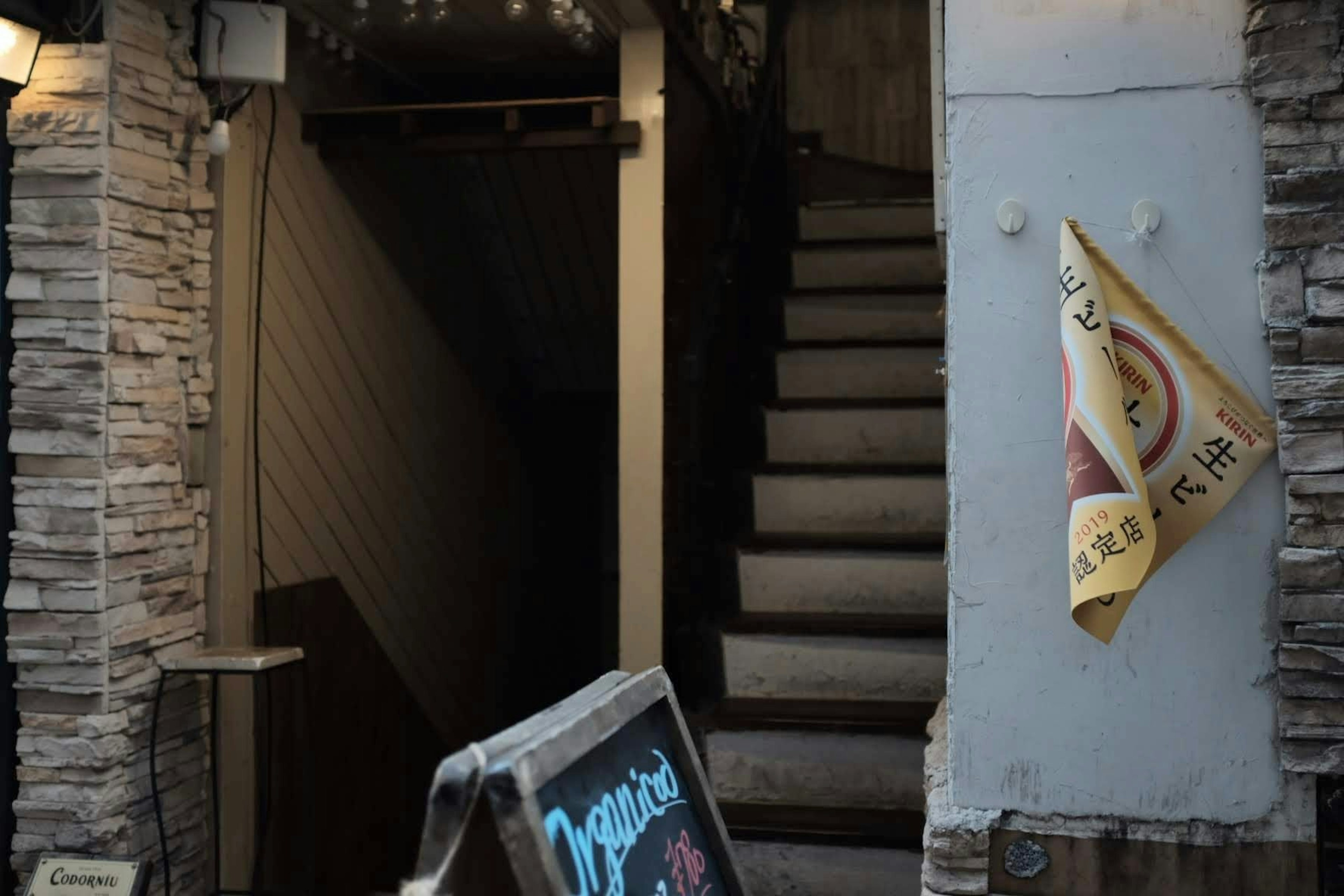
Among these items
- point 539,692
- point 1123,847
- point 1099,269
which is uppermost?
point 1099,269

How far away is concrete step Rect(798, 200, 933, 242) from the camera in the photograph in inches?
221

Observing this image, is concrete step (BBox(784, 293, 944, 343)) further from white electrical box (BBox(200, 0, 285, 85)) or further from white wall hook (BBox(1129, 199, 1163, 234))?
white wall hook (BBox(1129, 199, 1163, 234))

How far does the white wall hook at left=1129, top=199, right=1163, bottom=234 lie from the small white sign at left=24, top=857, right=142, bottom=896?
8.64ft

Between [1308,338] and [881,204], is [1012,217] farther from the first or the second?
[881,204]

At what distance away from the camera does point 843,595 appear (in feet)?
13.8

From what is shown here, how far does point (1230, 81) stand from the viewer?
229 centimetres

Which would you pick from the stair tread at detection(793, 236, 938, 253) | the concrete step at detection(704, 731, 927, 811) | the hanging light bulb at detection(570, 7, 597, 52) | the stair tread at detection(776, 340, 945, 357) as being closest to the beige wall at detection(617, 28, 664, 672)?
the hanging light bulb at detection(570, 7, 597, 52)

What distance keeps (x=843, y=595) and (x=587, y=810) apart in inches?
105

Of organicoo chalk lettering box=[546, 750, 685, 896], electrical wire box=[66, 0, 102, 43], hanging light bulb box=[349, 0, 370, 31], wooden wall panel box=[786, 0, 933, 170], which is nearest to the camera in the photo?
organicoo chalk lettering box=[546, 750, 685, 896]

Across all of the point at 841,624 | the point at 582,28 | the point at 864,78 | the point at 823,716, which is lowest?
the point at 823,716

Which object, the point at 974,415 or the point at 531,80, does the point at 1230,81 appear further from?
the point at 531,80

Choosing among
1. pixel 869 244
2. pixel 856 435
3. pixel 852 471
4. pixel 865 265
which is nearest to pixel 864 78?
pixel 869 244

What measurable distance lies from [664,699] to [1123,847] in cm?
97

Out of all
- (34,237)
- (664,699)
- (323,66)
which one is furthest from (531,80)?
(664,699)
